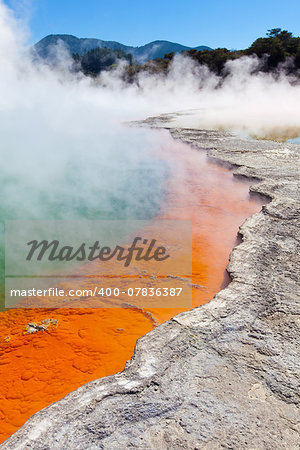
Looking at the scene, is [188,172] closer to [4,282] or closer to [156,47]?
[4,282]

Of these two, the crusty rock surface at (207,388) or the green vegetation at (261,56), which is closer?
the crusty rock surface at (207,388)

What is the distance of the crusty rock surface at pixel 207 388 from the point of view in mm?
1403

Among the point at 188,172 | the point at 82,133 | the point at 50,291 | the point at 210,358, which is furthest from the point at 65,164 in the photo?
the point at 210,358

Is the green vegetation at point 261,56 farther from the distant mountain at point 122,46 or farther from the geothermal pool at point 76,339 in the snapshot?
the distant mountain at point 122,46

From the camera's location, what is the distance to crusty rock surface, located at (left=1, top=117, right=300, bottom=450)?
1.40 meters

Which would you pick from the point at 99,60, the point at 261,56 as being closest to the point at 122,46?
the point at 99,60

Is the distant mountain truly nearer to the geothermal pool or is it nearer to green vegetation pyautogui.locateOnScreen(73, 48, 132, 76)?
green vegetation pyautogui.locateOnScreen(73, 48, 132, 76)

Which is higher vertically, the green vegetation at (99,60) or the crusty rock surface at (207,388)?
the green vegetation at (99,60)

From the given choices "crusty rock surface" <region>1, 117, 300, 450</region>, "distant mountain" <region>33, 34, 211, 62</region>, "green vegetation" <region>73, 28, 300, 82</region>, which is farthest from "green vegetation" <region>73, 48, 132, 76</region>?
"distant mountain" <region>33, 34, 211, 62</region>

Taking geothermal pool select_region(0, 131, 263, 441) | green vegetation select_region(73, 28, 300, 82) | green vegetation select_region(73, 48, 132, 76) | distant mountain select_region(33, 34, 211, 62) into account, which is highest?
distant mountain select_region(33, 34, 211, 62)

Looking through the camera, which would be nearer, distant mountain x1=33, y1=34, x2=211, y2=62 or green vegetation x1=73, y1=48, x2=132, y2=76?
green vegetation x1=73, y1=48, x2=132, y2=76

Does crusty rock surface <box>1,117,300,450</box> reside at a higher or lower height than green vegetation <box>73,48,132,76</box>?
lower

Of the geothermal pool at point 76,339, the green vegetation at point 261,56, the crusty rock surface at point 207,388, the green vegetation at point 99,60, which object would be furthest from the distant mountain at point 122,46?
the crusty rock surface at point 207,388

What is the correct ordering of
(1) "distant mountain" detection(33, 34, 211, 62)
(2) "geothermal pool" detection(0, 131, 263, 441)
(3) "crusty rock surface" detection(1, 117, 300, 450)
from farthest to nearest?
(1) "distant mountain" detection(33, 34, 211, 62), (2) "geothermal pool" detection(0, 131, 263, 441), (3) "crusty rock surface" detection(1, 117, 300, 450)
